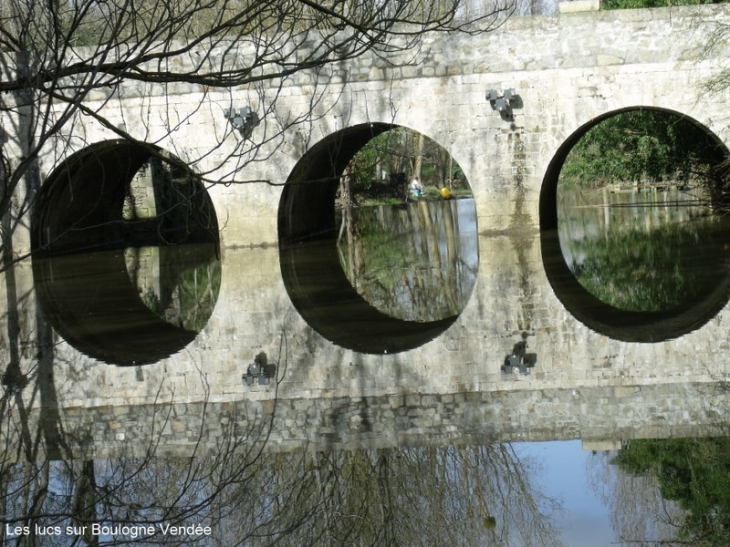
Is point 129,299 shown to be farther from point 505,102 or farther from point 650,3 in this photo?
point 650,3

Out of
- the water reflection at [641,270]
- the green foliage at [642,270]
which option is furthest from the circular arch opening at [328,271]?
the green foliage at [642,270]

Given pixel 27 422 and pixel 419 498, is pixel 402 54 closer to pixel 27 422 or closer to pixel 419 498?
pixel 27 422

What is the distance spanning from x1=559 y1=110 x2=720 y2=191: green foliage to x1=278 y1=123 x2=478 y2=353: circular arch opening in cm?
310

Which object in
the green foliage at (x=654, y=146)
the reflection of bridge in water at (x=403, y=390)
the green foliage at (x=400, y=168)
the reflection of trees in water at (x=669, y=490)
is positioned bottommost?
the reflection of trees in water at (x=669, y=490)

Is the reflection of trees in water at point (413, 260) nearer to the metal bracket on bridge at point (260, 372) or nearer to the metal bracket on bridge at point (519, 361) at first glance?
the metal bracket on bridge at point (519, 361)

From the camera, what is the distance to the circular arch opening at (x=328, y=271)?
9454mm

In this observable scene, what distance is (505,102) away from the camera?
1636 cm

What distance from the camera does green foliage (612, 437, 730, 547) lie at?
4621 millimetres

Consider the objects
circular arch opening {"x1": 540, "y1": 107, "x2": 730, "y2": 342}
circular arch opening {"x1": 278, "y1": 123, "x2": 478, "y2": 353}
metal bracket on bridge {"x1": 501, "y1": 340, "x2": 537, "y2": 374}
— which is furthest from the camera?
circular arch opening {"x1": 278, "y1": 123, "x2": 478, "y2": 353}

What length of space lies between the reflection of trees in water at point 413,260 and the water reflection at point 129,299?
1889 mm

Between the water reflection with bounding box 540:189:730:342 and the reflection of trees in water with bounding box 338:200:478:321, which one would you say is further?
the reflection of trees in water with bounding box 338:200:478:321

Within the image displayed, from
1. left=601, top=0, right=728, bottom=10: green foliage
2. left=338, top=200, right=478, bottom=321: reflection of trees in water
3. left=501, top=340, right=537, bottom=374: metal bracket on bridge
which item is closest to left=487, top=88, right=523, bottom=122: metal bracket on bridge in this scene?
left=338, top=200, right=478, bottom=321: reflection of trees in water

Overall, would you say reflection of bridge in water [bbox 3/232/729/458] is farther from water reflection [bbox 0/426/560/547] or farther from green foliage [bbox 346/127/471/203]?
green foliage [bbox 346/127/471/203]

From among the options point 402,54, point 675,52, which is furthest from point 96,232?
point 675,52
